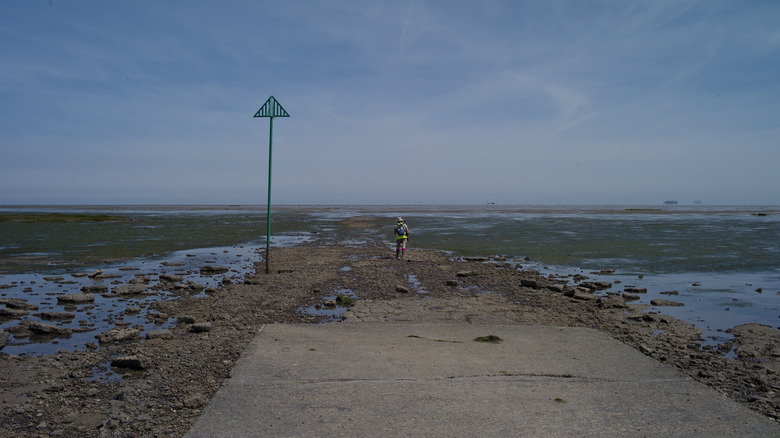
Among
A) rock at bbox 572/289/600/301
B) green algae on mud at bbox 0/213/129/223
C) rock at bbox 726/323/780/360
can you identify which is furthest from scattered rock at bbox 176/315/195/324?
green algae on mud at bbox 0/213/129/223

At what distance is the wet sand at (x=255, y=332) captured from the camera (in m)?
6.27

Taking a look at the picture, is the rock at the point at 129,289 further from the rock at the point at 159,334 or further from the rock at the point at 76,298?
the rock at the point at 159,334

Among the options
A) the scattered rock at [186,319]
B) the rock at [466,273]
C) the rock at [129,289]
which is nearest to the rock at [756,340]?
the rock at [466,273]

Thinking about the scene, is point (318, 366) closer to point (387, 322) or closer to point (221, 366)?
point (221, 366)

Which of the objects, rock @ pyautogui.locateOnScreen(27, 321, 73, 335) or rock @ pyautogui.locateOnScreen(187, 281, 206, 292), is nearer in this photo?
rock @ pyautogui.locateOnScreen(27, 321, 73, 335)

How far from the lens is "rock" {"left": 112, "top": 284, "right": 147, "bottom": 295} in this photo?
14891 millimetres

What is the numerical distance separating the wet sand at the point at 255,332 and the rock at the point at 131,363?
0.02 meters

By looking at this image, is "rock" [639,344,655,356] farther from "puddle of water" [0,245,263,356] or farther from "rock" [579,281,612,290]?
"puddle of water" [0,245,263,356]

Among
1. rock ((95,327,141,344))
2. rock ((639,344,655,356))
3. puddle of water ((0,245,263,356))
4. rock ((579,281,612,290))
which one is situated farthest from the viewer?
rock ((579,281,612,290))

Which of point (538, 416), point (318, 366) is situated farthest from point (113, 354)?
point (538, 416)

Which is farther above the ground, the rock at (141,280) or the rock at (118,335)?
the rock at (118,335)

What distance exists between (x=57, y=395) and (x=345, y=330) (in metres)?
4.77

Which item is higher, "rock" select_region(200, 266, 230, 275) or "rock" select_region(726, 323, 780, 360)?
"rock" select_region(726, 323, 780, 360)

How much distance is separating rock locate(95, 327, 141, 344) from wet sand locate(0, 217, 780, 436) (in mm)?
35
